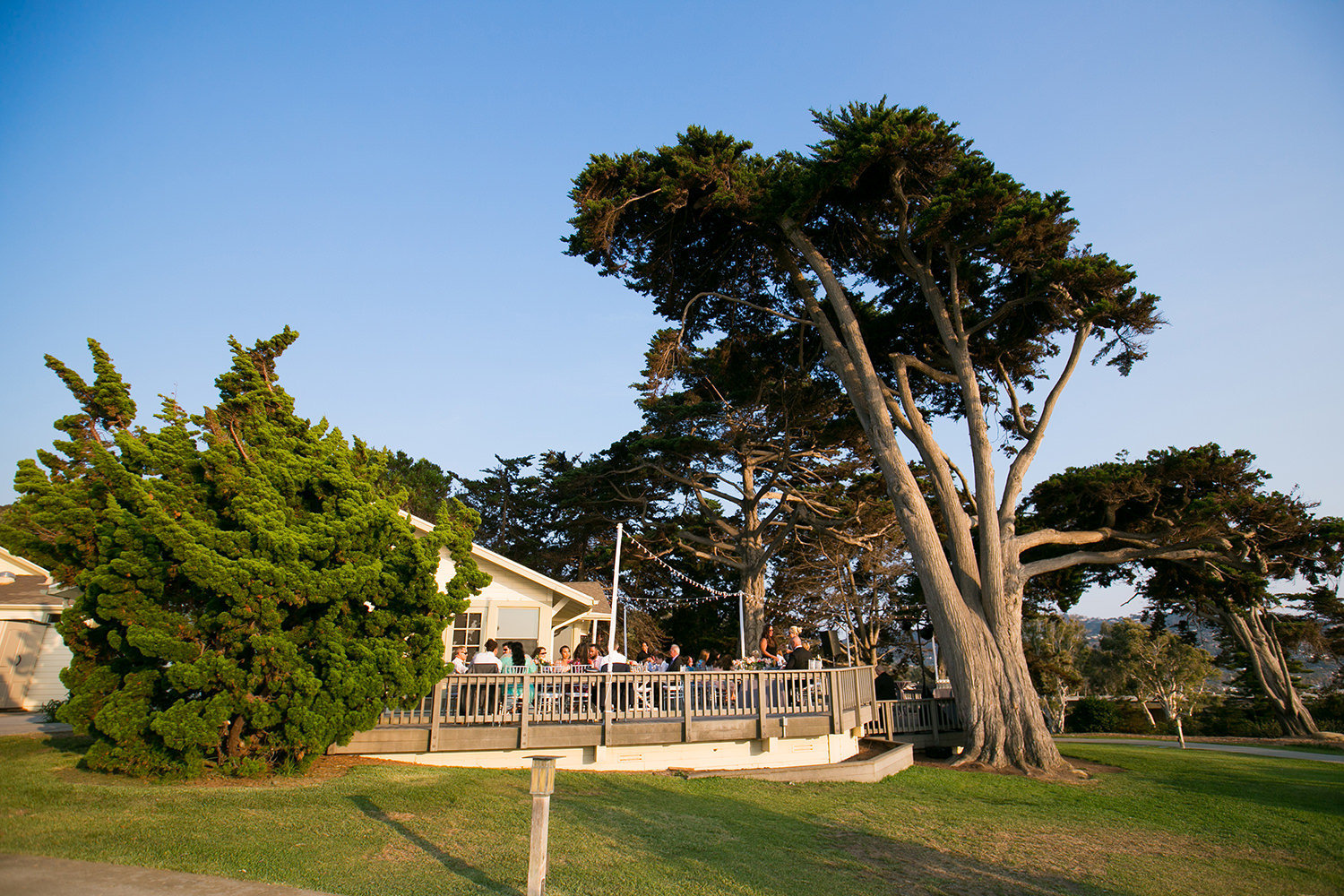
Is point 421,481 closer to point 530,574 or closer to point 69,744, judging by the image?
point 530,574

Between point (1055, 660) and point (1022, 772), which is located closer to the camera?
point (1022, 772)

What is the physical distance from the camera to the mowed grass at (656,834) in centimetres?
576

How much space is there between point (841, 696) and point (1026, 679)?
492cm

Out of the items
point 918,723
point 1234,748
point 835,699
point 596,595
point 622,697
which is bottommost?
point 1234,748

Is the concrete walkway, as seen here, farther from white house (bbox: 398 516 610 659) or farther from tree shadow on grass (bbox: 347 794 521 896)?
white house (bbox: 398 516 610 659)

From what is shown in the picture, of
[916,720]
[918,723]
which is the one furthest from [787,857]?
[918,723]

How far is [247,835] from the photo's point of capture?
238 inches

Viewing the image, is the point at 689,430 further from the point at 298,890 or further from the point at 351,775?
the point at 298,890

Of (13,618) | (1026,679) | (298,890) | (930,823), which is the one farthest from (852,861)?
(13,618)

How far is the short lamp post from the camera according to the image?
16.8ft

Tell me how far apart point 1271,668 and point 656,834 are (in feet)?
108

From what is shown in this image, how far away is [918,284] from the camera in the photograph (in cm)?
2033

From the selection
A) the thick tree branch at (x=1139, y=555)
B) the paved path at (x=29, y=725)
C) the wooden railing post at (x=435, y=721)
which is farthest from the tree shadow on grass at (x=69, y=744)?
the thick tree branch at (x=1139, y=555)

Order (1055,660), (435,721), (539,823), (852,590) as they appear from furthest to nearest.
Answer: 1. (1055,660)
2. (852,590)
3. (435,721)
4. (539,823)
